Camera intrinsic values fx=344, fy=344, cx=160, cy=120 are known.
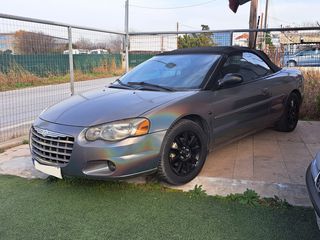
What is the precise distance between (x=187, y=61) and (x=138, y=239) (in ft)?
8.57

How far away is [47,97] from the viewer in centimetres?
792

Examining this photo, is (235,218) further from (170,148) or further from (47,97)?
(47,97)

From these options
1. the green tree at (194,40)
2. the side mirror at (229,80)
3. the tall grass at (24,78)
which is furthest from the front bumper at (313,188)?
the green tree at (194,40)

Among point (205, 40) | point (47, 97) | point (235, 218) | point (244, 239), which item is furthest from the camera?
point (205, 40)

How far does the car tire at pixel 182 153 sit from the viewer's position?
138 inches

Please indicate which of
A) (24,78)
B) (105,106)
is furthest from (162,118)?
(24,78)

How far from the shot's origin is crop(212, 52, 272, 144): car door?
413cm

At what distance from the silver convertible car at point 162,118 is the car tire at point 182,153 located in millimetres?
10

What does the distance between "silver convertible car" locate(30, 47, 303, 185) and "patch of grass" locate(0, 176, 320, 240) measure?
30 centimetres

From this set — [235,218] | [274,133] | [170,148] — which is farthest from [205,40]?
[235,218]

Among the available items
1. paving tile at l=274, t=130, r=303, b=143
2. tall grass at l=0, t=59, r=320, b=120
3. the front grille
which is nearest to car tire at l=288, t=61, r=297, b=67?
tall grass at l=0, t=59, r=320, b=120

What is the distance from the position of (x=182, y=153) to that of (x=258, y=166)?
1148 mm

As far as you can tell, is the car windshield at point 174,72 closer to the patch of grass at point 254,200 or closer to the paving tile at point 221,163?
the paving tile at point 221,163

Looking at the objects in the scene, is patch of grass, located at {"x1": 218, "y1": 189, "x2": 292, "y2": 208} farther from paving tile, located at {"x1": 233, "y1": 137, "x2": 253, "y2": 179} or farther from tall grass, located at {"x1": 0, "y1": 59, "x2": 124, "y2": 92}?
tall grass, located at {"x1": 0, "y1": 59, "x2": 124, "y2": 92}
